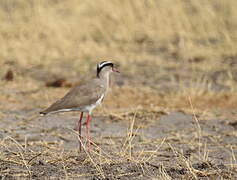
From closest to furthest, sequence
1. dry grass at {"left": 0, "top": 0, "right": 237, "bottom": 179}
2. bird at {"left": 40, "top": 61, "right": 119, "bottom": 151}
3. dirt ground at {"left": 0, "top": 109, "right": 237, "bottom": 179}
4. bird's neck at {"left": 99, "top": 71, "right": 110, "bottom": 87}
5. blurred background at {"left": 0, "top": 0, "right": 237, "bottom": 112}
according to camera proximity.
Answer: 1. dirt ground at {"left": 0, "top": 109, "right": 237, "bottom": 179}
2. dry grass at {"left": 0, "top": 0, "right": 237, "bottom": 179}
3. bird at {"left": 40, "top": 61, "right": 119, "bottom": 151}
4. bird's neck at {"left": 99, "top": 71, "right": 110, "bottom": 87}
5. blurred background at {"left": 0, "top": 0, "right": 237, "bottom": 112}

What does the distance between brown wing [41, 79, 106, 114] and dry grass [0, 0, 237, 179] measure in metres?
0.38

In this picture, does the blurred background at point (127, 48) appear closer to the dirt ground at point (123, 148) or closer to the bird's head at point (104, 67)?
the dirt ground at point (123, 148)

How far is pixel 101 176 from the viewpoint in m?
4.59

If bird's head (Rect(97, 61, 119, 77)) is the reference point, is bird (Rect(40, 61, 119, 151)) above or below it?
below

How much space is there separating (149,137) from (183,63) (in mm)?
4154

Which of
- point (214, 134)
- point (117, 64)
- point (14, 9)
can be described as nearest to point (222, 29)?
point (117, 64)

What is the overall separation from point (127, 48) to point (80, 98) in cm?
580

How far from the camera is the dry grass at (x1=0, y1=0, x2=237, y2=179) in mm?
4984

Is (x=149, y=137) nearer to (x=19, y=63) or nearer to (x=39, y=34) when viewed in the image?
(x=19, y=63)

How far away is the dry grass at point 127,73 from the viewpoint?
16.4 ft

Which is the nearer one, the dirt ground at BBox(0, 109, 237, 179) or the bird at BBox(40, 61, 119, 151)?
the dirt ground at BBox(0, 109, 237, 179)

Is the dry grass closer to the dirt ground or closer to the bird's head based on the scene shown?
the dirt ground

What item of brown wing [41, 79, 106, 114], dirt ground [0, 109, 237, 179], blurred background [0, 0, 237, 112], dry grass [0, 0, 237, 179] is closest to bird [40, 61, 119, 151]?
brown wing [41, 79, 106, 114]

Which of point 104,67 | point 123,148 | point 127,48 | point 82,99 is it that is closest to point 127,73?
point 127,48
